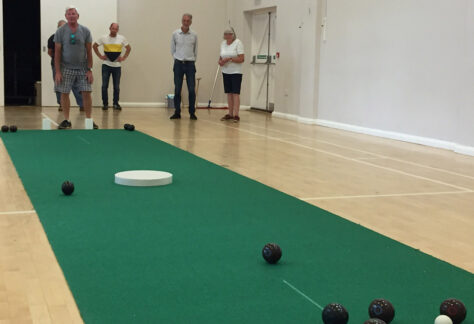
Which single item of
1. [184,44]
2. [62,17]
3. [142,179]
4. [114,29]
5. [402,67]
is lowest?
[142,179]

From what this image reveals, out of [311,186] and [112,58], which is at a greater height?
[112,58]

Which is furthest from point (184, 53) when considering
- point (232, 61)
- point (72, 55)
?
point (72, 55)

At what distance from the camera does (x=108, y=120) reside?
9570 millimetres

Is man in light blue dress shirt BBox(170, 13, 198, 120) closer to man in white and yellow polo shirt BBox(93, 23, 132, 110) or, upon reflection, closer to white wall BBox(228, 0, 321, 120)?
white wall BBox(228, 0, 321, 120)

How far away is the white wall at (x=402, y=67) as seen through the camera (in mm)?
7055

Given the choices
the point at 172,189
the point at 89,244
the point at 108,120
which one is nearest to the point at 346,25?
the point at 108,120

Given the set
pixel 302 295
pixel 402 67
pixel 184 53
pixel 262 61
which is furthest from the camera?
pixel 262 61

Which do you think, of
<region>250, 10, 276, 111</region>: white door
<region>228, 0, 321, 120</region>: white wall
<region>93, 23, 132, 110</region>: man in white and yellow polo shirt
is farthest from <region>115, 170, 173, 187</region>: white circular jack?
<region>250, 10, 276, 111</region>: white door

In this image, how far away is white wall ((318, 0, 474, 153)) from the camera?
7.05 meters

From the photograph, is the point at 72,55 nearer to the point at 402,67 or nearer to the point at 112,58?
the point at 402,67

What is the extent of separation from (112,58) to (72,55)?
4.31m

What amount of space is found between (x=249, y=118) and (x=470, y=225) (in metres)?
7.36

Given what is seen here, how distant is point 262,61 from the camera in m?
12.5

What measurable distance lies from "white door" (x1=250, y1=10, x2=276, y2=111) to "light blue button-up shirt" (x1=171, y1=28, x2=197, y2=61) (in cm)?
259
